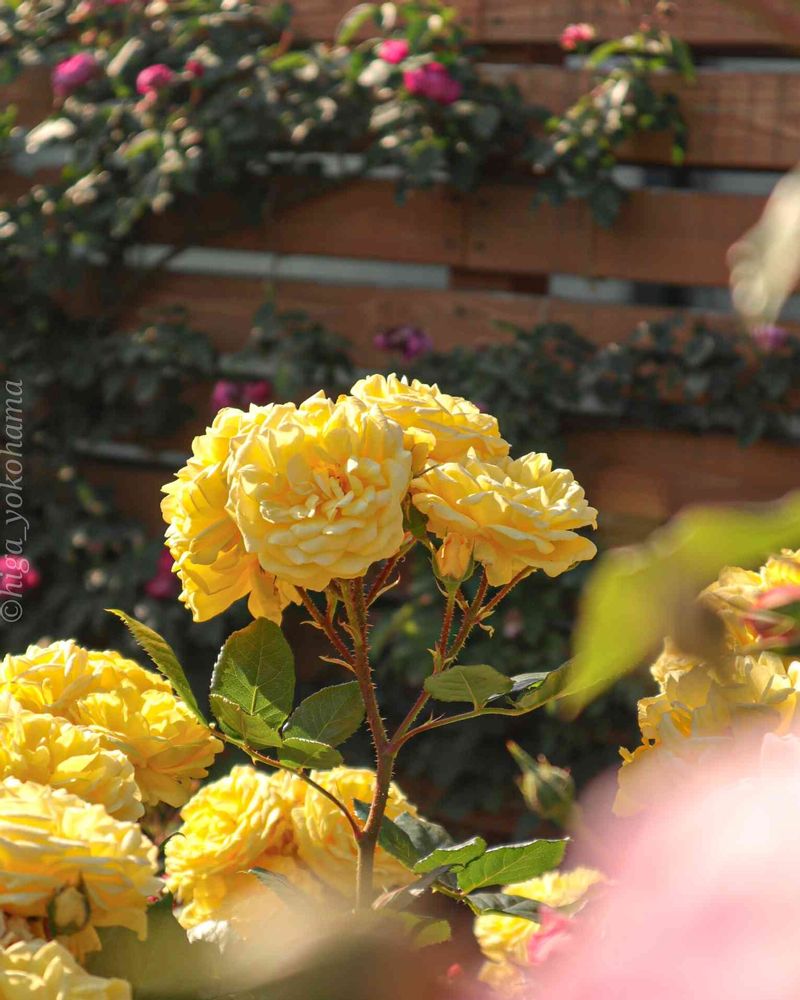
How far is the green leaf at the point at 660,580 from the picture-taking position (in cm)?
18

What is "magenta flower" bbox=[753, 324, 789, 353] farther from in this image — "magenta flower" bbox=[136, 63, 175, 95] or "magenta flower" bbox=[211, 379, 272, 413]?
"magenta flower" bbox=[136, 63, 175, 95]

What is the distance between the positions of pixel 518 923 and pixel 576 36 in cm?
187

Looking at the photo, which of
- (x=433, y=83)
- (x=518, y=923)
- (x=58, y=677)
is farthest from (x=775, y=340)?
(x=58, y=677)

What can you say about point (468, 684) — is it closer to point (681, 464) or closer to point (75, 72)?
point (681, 464)

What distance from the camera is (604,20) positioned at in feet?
7.27

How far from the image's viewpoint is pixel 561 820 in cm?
39

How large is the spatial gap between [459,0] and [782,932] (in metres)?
2.37

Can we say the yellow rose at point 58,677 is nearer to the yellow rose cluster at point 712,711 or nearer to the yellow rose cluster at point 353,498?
the yellow rose cluster at point 353,498

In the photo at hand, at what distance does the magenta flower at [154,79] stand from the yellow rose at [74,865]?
2.28 m

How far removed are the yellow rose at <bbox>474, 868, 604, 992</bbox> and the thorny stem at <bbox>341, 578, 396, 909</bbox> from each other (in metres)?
0.09

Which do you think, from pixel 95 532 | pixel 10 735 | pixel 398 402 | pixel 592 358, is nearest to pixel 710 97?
pixel 592 358

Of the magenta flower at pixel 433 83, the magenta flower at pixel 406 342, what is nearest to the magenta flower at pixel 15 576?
the magenta flower at pixel 406 342

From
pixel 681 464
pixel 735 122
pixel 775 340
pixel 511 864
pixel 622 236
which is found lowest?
pixel 681 464

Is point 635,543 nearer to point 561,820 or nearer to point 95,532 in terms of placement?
point 561,820
